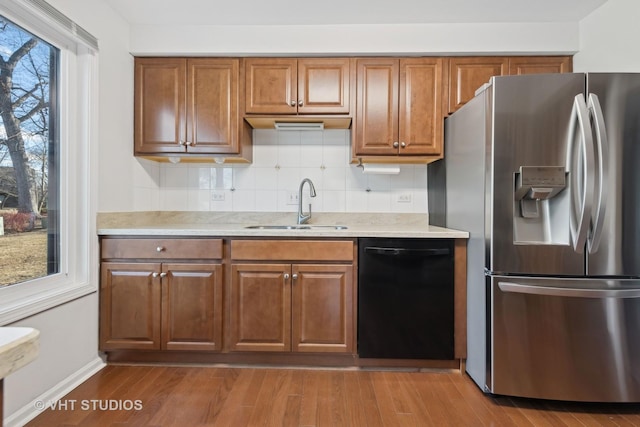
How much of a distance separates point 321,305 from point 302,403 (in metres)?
0.54

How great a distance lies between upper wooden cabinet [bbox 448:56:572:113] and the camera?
2.31 metres

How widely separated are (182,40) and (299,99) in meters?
0.92

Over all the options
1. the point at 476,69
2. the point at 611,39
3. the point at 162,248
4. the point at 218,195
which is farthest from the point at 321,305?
the point at 611,39

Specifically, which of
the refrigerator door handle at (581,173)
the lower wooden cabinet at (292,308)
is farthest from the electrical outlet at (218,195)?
the refrigerator door handle at (581,173)

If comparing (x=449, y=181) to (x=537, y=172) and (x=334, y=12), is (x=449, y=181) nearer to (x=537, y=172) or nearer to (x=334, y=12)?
(x=537, y=172)

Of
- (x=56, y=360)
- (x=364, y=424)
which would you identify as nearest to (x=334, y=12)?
(x=364, y=424)

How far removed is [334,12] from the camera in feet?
7.14

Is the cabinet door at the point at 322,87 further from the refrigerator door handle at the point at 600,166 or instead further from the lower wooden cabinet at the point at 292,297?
the refrigerator door handle at the point at 600,166

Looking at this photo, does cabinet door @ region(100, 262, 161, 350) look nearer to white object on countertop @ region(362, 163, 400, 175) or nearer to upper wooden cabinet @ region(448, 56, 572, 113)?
white object on countertop @ region(362, 163, 400, 175)

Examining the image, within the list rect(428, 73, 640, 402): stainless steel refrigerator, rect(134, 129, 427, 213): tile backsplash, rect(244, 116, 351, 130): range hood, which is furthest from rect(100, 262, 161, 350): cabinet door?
rect(428, 73, 640, 402): stainless steel refrigerator

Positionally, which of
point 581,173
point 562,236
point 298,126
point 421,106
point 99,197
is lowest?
point 562,236

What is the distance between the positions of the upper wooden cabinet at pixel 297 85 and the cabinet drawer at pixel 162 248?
1.01 metres

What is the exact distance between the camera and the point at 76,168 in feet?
6.45

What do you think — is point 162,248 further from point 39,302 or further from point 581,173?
point 581,173
